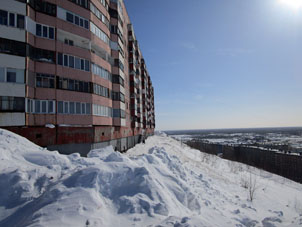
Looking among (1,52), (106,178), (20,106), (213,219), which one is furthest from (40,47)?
(213,219)

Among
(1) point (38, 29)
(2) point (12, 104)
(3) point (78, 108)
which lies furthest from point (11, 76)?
(3) point (78, 108)

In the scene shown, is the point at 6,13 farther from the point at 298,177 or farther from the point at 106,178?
the point at 298,177

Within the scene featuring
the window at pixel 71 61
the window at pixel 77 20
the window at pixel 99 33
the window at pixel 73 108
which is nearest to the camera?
the window at pixel 73 108

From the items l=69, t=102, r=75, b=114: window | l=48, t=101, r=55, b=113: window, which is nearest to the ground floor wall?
l=48, t=101, r=55, b=113: window

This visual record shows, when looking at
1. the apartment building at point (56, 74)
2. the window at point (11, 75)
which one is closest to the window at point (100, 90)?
the apartment building at point (56, 74)

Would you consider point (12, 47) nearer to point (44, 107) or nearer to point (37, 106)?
point (37, 106)

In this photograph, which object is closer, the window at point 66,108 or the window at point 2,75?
the window at point 2,75

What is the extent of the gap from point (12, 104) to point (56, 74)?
417 cm

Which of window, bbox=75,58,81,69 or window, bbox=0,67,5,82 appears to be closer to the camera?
window, bbox=0,67,5,82

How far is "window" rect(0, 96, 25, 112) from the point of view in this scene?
44.3 feet

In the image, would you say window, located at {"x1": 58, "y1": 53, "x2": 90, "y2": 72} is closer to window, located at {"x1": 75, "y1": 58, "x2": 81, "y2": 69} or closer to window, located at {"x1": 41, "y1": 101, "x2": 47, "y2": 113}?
window, located at {"x1": 75, "y1": 58, "x2": 81, "y2": 69}

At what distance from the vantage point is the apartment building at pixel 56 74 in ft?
45.8

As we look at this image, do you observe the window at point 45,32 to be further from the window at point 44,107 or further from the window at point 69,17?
the window at point 44,107

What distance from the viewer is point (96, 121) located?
715 inches
